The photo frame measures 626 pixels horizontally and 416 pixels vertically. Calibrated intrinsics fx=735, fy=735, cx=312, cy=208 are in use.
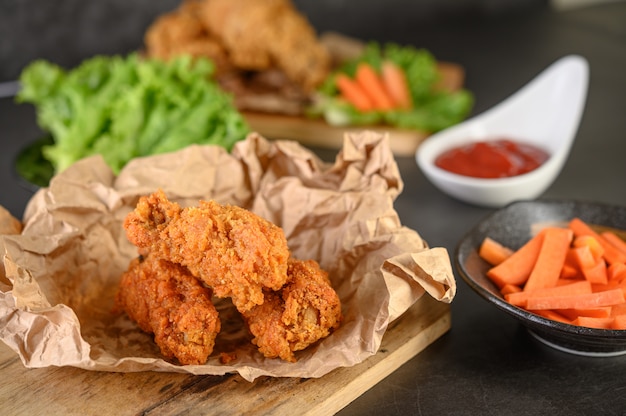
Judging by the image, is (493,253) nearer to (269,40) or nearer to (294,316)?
(294,316)

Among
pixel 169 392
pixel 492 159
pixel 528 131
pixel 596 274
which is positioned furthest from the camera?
pixel 528 131

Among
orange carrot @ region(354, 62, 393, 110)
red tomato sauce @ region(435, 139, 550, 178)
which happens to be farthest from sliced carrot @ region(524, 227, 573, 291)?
orange carrot @ region(354, 62, 393, 110)

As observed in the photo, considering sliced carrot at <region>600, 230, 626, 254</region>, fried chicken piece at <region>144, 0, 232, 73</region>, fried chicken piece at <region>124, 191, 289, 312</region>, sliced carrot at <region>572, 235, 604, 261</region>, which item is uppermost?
fried chicken piece at <region>144, 0, 232, 73</region>

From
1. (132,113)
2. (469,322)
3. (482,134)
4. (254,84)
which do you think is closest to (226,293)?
(469,322)

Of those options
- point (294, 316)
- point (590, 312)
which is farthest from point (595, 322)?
point (294, 316)

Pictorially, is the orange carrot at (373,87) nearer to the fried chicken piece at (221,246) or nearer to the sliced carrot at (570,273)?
the sliced carrot at (570,273)

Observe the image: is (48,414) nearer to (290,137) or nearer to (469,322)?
(469,322)

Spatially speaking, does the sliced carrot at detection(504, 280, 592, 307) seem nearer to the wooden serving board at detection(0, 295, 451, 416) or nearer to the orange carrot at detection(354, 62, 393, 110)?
the wooden serving board at detection(0, 295, 451, 416)
